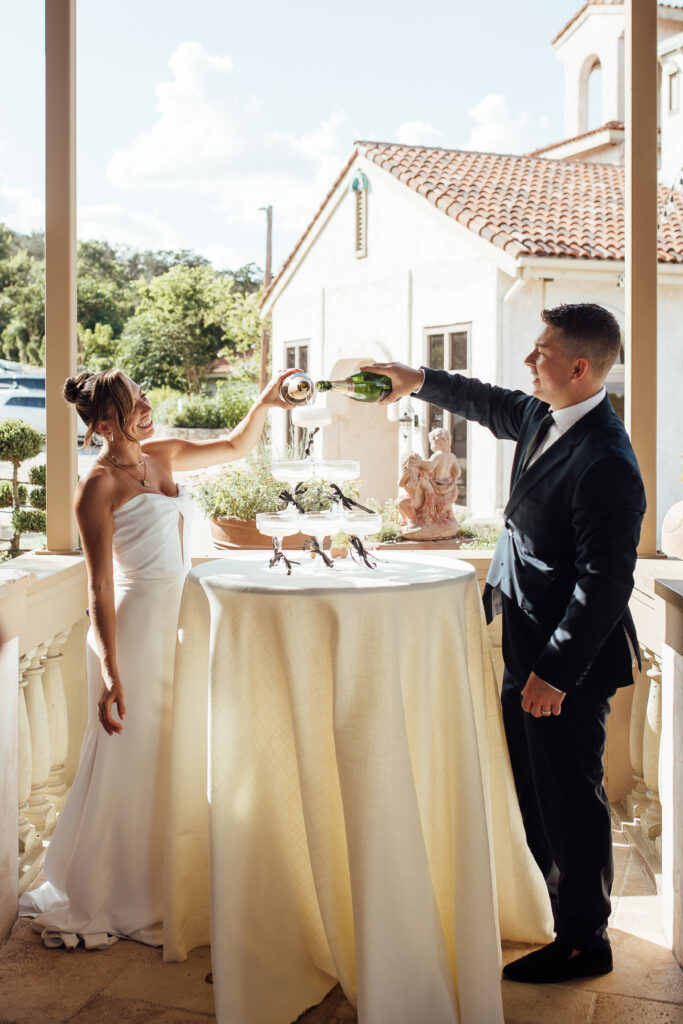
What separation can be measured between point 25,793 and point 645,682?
1.94 m

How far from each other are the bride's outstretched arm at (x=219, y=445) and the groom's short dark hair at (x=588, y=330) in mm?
810

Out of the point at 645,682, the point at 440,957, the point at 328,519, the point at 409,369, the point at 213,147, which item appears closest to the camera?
the point at 440,957

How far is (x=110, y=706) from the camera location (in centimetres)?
242

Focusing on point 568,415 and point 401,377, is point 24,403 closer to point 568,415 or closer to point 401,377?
point 401,377

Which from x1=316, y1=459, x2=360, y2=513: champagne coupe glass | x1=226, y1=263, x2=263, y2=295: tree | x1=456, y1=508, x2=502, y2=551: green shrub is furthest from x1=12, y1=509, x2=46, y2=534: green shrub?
x1=226, y1=263, x2=263, y2=295: tree

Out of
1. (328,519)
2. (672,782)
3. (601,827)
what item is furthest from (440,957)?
(328,519)

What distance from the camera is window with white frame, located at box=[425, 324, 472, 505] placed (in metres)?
11.0

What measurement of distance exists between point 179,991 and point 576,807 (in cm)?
103

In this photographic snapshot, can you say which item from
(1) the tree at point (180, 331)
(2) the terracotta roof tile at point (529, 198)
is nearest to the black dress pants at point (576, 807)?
(2) the terracotta roof tile at point (529, 198)

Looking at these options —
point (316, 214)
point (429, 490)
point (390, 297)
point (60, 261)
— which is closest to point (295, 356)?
point (316, 214)

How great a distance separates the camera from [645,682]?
3.03 m

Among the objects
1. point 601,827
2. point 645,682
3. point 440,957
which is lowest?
point 440,957

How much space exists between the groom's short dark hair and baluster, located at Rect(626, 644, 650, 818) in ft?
3.75

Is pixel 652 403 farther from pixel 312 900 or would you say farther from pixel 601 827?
pixel 312 900
